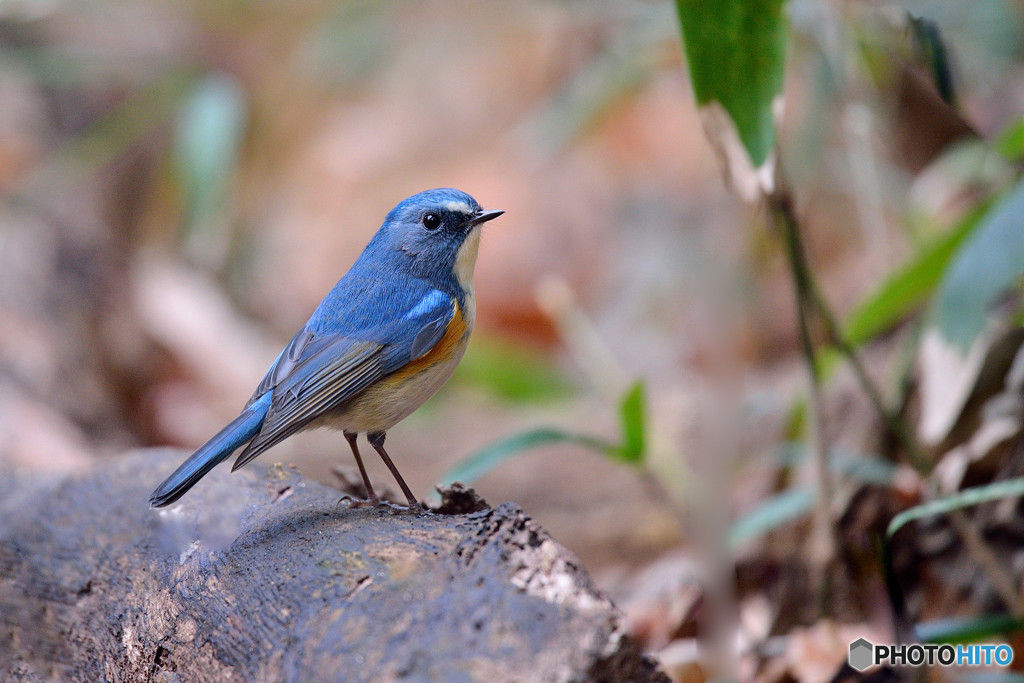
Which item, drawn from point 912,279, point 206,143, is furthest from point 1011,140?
point 206,143

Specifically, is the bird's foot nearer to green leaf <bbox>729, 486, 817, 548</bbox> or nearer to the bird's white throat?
the bird's white throat

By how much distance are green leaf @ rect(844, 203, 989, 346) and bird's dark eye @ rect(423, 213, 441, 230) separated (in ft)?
5.23

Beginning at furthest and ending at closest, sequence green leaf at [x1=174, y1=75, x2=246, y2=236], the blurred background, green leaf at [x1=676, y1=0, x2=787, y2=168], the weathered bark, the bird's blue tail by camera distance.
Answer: green leaf at [x1=174, y1=75, x2=246, y2=236] → the blurred background → green leaf at [x1=676, y1=0, x2=787, y2=168] → the bird's blue tail → the weathered bark

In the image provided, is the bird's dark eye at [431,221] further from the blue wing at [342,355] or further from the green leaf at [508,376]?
the green leaf at [508,376]

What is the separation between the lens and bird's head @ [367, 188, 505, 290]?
9.16 ft

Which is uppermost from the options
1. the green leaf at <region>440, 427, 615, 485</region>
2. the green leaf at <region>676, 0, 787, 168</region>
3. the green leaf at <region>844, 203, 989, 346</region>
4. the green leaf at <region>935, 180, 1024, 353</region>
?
the green leaf at <region>676, 0, 787, 168</region>

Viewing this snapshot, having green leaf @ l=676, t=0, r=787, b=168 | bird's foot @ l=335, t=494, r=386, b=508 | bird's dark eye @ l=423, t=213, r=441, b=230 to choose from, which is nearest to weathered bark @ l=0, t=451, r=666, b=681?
bird's foot @ l=335, t=494, r=386, b=508

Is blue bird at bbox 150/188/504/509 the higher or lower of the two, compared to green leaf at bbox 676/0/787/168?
lower

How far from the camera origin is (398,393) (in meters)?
2.52

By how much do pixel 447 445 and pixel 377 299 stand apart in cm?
264

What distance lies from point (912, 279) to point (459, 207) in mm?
1762

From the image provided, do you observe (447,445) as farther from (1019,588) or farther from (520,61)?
(520,61)

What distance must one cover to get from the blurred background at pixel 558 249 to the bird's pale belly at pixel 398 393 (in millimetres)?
416

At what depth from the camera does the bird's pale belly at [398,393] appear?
8.26 feet
